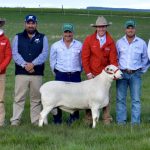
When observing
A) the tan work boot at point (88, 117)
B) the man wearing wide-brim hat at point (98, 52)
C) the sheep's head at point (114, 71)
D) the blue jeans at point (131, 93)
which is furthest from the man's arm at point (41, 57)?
the blue jeans at point (131, 93)

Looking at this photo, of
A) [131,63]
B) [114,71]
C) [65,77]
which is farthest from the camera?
[65,77]

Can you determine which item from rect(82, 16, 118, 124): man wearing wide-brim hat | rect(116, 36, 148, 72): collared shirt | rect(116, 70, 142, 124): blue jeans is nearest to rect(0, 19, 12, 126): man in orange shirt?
rect(82, 16, 118, 124): man wearing wide-brim hat

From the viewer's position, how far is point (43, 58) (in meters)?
11.5

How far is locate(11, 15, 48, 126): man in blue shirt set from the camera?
451 inches

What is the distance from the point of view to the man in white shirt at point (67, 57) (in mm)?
11594

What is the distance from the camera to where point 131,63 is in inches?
456

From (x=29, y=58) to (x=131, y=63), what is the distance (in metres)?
2.28

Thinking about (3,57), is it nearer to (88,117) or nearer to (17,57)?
(17,57)

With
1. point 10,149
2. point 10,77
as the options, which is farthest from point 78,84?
point 10,77

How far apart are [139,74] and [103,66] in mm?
842

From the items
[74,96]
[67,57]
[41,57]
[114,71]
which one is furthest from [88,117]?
[41,57]

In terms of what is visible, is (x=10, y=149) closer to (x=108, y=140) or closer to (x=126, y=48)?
(x=108, y=140)

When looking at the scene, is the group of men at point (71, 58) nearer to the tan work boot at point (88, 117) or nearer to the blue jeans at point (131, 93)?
the blue jeans at point (131, 93)

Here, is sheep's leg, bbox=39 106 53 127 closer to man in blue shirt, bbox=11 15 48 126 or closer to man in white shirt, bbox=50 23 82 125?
man in blue shirt, bbox=11 15 48 126
